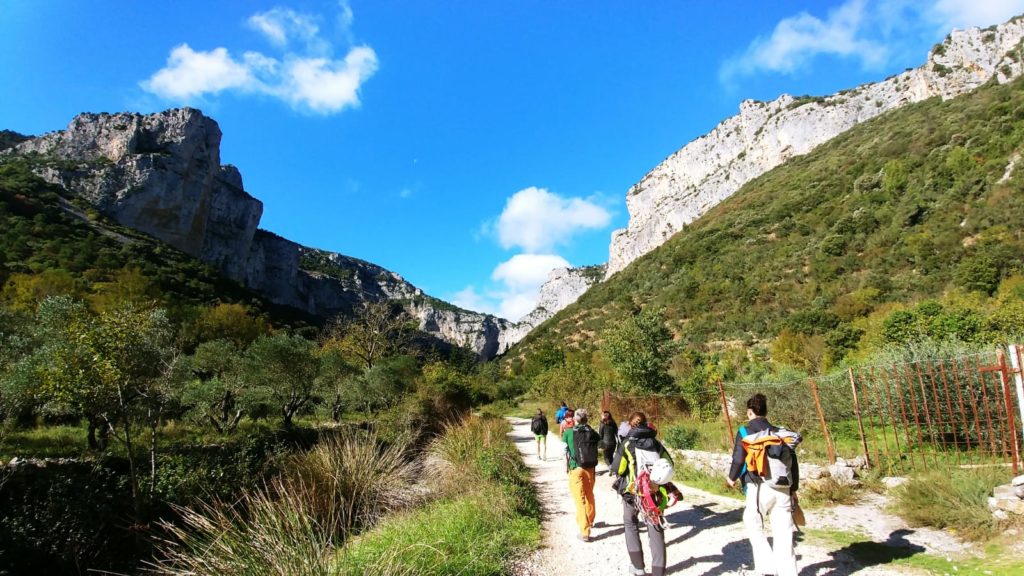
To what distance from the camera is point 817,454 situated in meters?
7.83

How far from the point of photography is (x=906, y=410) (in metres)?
7.92

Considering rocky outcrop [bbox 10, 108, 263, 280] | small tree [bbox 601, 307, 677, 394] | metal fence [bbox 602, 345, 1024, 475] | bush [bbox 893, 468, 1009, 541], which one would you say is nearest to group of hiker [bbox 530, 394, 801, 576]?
bush [bbox 893, 468, 1009, 541]

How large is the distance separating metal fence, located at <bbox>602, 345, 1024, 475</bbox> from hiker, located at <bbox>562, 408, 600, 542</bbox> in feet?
12.4

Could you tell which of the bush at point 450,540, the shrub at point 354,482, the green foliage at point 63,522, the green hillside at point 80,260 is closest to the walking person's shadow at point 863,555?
the bush at point 450,540

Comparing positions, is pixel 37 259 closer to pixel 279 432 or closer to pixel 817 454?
pixel 279 432

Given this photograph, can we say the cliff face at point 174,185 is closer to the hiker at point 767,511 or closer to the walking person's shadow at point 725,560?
the walking person's shadow at point 725,560

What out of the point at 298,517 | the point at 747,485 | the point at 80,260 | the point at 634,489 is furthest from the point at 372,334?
the point at 747,485

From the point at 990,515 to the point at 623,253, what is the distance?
91.1 meters

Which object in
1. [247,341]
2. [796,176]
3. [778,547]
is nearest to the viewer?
[778,547]

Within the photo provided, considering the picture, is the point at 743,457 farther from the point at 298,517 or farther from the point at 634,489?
the point at 298,517

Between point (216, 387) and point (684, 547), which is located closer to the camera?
point (684, 547)

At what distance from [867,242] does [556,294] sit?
3986 inches

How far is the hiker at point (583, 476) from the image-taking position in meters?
5.46

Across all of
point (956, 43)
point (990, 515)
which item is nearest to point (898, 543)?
point (990, 515)
